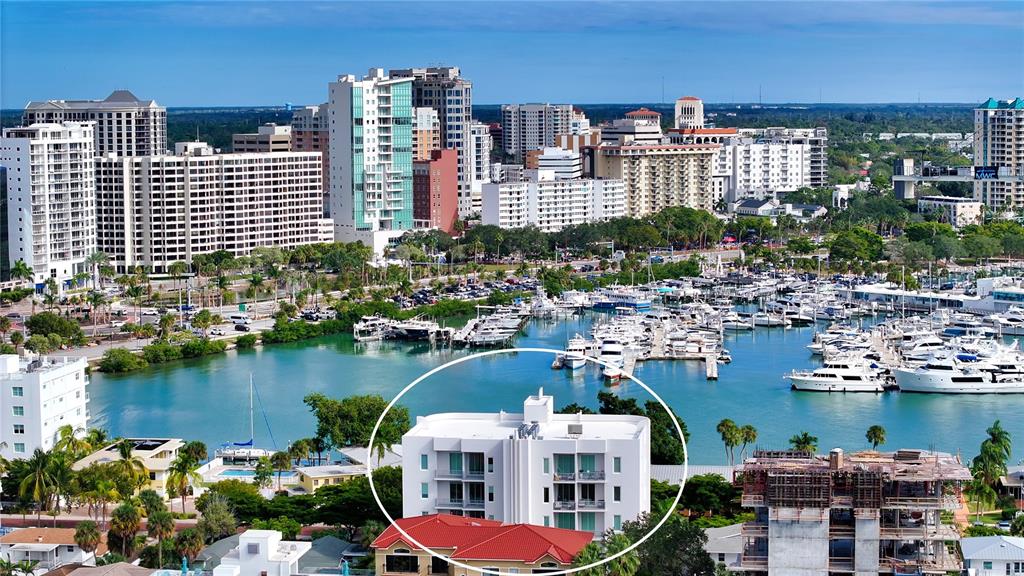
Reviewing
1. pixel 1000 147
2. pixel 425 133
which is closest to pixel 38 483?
pixel 425 133

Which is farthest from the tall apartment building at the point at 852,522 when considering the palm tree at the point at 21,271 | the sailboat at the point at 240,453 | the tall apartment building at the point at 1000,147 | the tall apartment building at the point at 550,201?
the tall apartment building at the point at 1000,147

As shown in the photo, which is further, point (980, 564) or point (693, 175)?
point (693, 175)

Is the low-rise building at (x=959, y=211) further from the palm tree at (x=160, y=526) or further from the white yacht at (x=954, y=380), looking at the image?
the palm tree at (x=160, y=526)

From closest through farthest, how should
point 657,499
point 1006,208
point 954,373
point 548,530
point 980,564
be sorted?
point 548,530, point 980,564, point 657,499, point 954,373, point 1006,208

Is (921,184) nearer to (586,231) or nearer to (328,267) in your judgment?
(586,231)

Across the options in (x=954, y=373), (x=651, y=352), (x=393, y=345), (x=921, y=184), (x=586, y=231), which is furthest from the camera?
(x=921, y=184)

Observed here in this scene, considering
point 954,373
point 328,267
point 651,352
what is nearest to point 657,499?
point 954,373

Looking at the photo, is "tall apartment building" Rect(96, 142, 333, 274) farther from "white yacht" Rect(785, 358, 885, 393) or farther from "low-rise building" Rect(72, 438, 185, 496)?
"low-rise building" Rect(72, 438, 185, 496)
